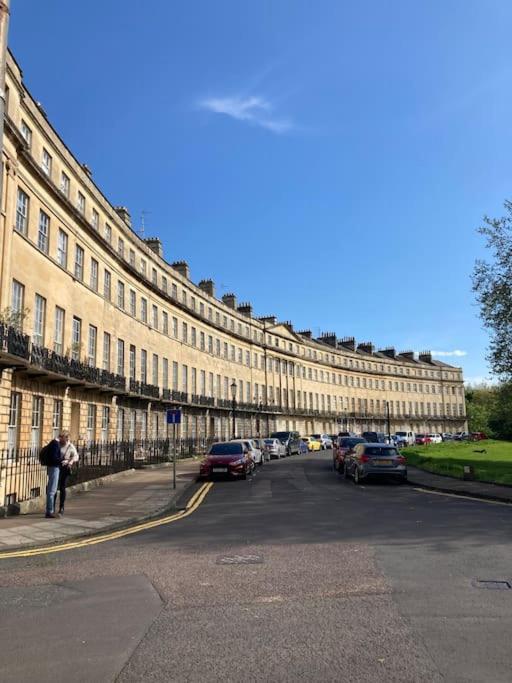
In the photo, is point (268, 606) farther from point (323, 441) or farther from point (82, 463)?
point (323, 441)

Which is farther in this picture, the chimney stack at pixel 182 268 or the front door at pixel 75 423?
the chimney stack at pixel 182 268

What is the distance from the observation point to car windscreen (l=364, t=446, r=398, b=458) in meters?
21.3

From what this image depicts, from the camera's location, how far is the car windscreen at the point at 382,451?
21344 millimetres

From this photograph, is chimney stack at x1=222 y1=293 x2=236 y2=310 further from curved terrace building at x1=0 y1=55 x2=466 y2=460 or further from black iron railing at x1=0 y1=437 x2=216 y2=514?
black iron railing at x1=0 y1=437 x2=216 y2=514

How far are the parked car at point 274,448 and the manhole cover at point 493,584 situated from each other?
114ft

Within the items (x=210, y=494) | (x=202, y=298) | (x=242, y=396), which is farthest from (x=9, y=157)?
(x=242, y=396)

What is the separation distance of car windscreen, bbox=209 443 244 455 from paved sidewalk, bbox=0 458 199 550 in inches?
148

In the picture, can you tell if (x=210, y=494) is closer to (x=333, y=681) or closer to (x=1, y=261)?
(x=1, y=261)

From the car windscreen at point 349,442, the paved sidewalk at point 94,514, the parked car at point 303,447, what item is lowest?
the paved sidewalk at point 94,514

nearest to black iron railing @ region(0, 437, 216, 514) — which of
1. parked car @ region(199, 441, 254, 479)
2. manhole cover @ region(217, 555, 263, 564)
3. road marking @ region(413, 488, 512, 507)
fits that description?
parked car @ region(199, 441, 254, 479)

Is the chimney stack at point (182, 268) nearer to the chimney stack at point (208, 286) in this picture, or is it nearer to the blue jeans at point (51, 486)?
the chimney stack at point (208, 286)

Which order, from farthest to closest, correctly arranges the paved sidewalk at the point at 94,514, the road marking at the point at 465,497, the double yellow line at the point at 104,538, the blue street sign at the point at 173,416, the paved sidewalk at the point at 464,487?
the blue street sign at the point at 173,416
the paved sidewalk at the point at 464,487
the road marking at the point at 465,497
the paved sidewalk at the point at 94,514
the double yellow line at the point at 104,538

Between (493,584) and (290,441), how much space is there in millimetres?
42285

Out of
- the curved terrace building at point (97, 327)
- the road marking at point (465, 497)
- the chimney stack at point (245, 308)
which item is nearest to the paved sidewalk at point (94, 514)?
the curved terrace building at point (97, 327)
